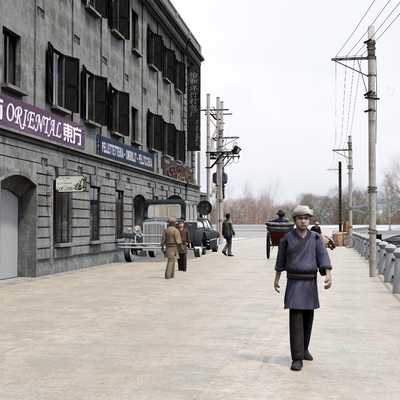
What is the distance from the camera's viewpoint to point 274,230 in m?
23.9

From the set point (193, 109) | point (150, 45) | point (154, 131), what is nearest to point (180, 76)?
point (193, 109)

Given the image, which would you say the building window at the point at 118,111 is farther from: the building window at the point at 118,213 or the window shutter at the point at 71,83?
the window shutter at the point at 71,83

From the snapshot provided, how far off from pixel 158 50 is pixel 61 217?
1490 centimetres

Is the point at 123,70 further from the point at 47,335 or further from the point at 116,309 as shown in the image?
the point at 47,335

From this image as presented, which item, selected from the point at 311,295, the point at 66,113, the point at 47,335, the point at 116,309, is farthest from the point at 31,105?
the point at 311,295

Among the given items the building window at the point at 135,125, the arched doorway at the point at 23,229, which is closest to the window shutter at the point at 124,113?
the building window at the point at 135,125

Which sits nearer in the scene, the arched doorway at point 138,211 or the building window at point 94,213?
the building window at point 94,213

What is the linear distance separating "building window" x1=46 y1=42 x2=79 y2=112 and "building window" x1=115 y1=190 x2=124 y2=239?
614 centimetres

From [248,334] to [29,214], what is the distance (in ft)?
35.7

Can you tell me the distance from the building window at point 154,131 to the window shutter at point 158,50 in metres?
2.84

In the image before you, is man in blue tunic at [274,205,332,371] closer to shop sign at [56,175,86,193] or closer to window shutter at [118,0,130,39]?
shop sign at [56,175,86,193]

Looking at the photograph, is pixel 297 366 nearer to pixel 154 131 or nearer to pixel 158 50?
pixel 154 131

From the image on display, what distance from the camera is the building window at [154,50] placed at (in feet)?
101

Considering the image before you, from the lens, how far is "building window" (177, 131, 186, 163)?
124 ft
